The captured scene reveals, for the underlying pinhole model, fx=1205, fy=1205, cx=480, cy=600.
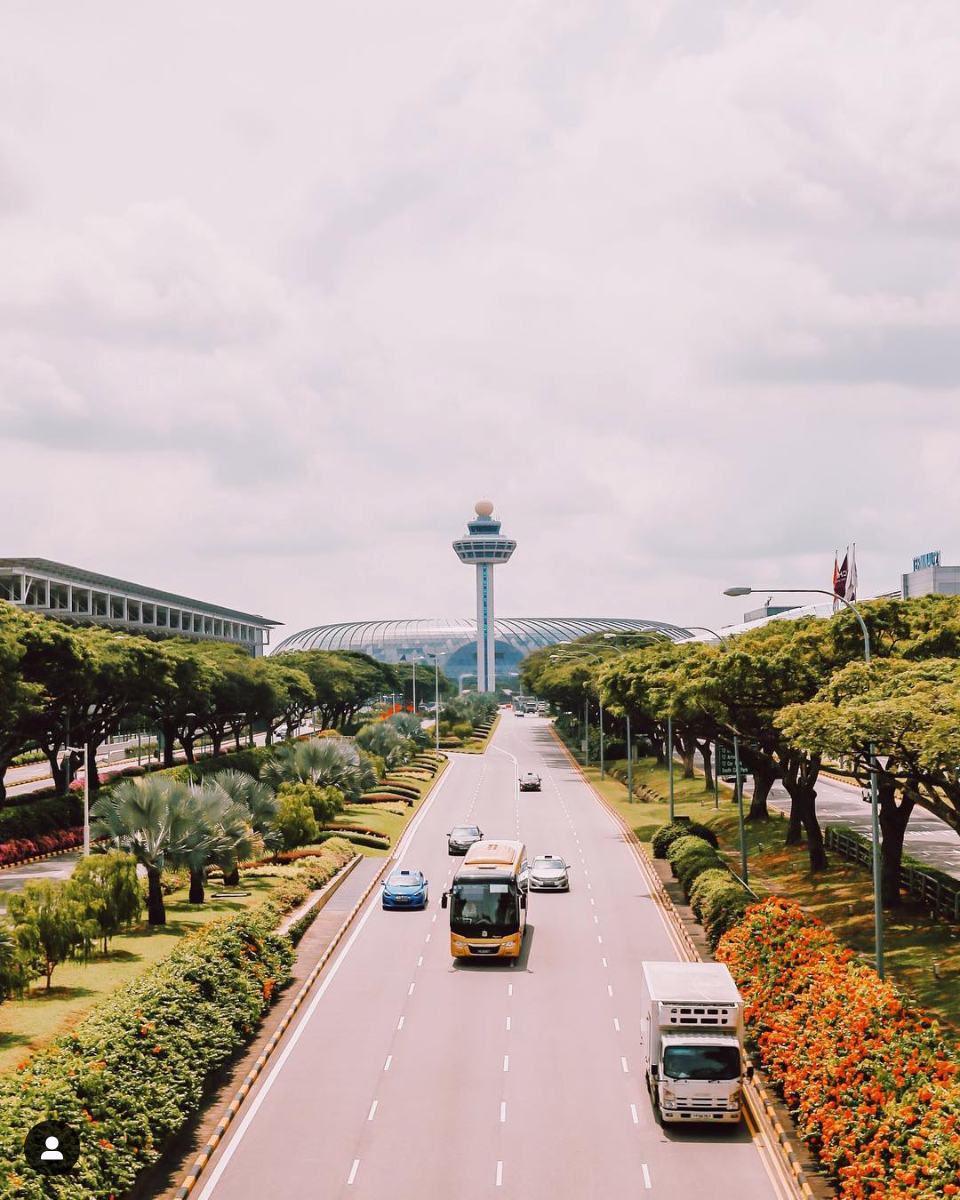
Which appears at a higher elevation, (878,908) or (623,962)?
(878,908)

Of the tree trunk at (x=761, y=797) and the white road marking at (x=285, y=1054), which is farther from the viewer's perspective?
the tree trunk at (x=761, y=797)

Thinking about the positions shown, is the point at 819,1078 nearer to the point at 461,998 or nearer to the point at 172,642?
the point at 461,998

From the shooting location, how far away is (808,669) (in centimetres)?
4719

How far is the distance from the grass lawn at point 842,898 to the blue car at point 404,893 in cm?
1491

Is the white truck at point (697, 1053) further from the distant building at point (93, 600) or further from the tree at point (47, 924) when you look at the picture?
the distant building at point (93, 600)

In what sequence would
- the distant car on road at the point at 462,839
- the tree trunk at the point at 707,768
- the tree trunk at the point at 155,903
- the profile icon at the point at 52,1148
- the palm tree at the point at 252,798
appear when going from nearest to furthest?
the profile icon at the point at 52,1148 → the tree trunk at the point at 155,903 → the palm tree at the point at 252,798 → the distant car on road at the point at 462,839 → the tree trunk at the point at 707,768

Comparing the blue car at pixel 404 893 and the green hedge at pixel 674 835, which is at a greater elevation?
the green hedge at pixel 674 835

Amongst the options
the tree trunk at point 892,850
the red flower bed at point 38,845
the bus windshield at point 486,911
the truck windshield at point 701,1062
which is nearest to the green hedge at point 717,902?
the tree trunk at point 892,850

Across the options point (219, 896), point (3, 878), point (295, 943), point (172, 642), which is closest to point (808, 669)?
point (295, 943)

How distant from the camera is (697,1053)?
1041 inches

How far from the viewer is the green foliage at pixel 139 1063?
2122 cm

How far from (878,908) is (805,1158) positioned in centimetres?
728

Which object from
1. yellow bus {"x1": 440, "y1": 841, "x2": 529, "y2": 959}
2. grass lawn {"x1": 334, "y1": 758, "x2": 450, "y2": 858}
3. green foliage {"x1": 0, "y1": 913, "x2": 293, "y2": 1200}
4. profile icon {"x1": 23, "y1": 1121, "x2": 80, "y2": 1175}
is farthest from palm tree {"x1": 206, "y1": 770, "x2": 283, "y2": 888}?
profile icon {"x1": 23, "y1": 1121, "x2": 80, "y2": 1175}

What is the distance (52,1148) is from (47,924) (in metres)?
16.2
